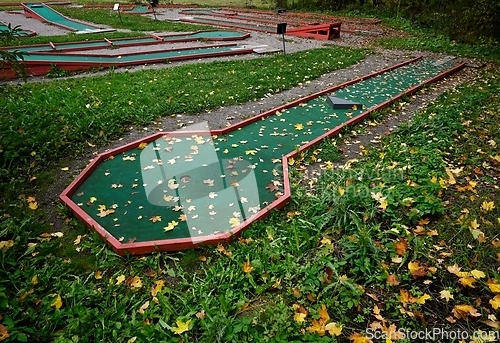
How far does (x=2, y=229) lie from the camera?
135 inches

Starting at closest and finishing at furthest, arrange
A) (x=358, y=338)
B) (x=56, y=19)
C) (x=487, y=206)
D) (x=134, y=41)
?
(x=358, y=338), (x=487, y=206), (x=134, y=41), (x=56, y=19)

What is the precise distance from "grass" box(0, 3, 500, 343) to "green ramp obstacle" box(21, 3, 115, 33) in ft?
41.0

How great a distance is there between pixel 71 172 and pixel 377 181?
421 centimetres

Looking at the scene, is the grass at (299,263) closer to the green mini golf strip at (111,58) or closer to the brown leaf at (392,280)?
the brown leaf at (392,280)

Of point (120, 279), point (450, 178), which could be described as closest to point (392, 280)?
point (450, 178)

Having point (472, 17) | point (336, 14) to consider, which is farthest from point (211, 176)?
point (336, 14)

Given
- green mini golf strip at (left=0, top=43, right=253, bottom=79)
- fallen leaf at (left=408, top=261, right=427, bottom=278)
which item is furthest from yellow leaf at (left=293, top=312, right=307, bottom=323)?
green mini golf strip at (left=0, top=43, right=253, bottom=79)

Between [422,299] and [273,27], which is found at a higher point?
[273,27]

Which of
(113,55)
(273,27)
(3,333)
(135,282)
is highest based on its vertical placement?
(113,55)

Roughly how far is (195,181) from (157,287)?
1750mm

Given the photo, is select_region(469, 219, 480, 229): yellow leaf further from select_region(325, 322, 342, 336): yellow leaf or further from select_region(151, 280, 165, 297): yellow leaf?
select_region(151, 280, 165, 297): yellow leaf

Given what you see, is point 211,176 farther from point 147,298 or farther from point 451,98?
point 451,98

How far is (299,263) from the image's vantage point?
10.1ft

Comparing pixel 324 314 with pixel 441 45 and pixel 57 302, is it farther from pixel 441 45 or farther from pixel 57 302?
pixel 441 45
